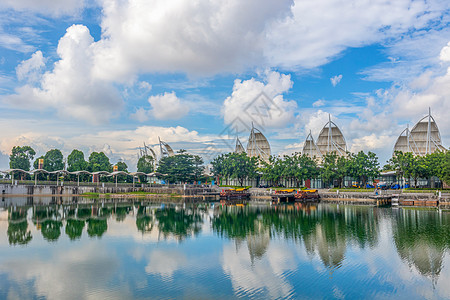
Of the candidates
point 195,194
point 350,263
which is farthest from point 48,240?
A: point 195,194

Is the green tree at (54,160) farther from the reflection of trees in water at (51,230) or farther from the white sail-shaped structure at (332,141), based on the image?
the white sail-shaped structure at (332,141)

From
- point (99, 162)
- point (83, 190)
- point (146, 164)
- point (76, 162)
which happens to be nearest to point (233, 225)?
point (83, 190)

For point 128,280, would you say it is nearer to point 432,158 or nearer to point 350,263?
point 350,263

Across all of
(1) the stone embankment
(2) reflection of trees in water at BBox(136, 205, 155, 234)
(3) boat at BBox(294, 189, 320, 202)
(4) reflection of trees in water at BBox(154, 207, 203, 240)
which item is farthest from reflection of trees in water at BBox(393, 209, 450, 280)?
(1) the stone embankment

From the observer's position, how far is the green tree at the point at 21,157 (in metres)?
95.1

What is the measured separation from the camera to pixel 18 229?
106 ft

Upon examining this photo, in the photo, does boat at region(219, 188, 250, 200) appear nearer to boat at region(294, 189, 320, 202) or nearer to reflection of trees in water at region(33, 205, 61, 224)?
boat at region(294, 189, 320, 202)

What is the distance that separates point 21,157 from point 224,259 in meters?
94.2

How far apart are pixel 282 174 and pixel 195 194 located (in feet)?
72.3

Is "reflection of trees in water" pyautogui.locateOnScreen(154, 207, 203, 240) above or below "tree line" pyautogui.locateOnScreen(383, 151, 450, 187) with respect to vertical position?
below

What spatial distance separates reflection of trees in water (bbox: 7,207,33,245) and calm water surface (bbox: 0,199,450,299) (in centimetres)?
9

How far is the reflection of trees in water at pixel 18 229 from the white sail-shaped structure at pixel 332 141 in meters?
87.1

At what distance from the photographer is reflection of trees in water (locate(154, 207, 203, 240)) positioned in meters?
32.3

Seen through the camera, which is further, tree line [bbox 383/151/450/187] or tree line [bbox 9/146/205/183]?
tree line [bbox 9/146/205/183]
